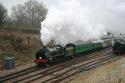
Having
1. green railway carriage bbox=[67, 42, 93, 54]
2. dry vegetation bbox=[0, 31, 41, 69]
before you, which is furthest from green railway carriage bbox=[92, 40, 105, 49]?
dry vegetation bbox=[0, 31, 41, 69]

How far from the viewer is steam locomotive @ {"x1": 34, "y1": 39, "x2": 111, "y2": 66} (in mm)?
27812

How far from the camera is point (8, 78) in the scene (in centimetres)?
2255

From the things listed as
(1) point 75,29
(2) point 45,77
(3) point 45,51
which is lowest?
(2) point 45,77

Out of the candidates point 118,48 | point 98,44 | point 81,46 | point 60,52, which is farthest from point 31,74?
point 98,44

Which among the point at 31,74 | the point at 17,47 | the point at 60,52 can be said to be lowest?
the point at 31,74

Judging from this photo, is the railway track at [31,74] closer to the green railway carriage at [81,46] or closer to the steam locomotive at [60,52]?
the steam locomotive at [60,52]

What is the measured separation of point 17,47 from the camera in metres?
35.8

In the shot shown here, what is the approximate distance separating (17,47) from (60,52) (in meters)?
7.84

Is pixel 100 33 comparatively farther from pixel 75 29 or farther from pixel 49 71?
pixel 49 71

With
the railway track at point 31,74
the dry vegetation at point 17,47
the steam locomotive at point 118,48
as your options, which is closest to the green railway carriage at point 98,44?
the steam locomotive at point 118,48

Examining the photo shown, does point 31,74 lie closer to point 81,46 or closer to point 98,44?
point 81,46

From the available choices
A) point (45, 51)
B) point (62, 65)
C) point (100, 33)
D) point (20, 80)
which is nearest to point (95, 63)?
point (62, 65)

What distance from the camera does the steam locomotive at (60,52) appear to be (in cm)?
2781

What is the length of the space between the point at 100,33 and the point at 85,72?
2371 cm
